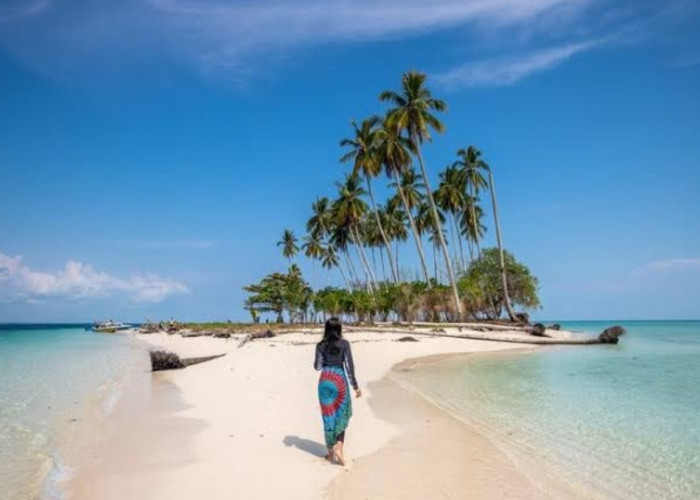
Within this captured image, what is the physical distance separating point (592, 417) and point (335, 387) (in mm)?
6198

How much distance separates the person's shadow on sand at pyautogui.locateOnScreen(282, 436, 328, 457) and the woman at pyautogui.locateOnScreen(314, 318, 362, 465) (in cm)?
41

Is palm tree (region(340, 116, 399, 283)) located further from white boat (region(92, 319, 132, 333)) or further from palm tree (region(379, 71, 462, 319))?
white boat (region(92, 319, 132, 333))

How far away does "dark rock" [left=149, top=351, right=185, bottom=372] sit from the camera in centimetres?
1886

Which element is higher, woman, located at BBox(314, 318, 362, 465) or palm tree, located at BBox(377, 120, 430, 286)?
palm tree, located at BBox(377, 120, 430, 286)

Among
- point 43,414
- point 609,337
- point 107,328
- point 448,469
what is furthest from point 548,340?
point 107,328

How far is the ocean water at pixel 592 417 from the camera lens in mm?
6758

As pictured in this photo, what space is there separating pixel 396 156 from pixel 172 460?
4197 cm

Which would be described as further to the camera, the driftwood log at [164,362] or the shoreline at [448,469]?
the driftwood log at [164,362]

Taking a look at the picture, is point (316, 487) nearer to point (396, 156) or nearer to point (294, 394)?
point (294, 394)

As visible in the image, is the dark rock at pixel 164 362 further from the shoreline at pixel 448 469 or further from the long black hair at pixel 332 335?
the long black hair at pixel 332 335

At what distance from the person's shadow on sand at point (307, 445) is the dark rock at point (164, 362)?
12.3 m

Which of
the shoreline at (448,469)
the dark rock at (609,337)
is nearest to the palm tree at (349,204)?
the dark rock at (609,337)

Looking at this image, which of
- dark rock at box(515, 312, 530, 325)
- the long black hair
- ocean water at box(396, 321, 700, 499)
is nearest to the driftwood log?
ocean water at box(396, 321, 700, 499)

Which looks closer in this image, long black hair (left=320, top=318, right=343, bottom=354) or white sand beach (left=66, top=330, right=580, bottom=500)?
white sand beach (left=66, top=330, right=580, bottom=500)
